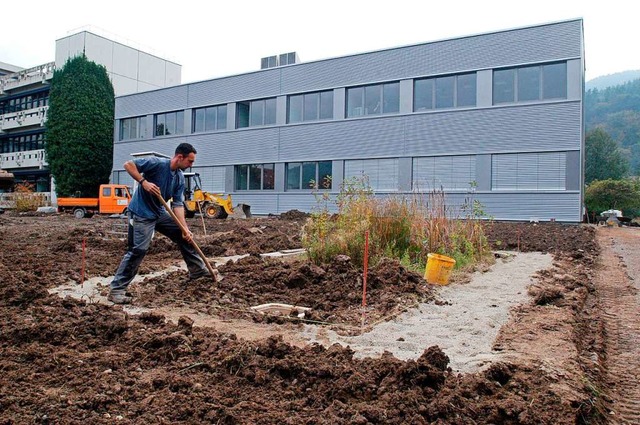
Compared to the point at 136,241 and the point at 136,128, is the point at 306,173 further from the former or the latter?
the point at 136,241

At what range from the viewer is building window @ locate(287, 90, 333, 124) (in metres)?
26.5

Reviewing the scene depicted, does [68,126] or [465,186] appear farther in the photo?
[68,126]

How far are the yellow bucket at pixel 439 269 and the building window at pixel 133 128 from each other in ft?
103

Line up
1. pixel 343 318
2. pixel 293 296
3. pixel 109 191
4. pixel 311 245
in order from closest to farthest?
pixel 343 318, pixel 293 296, pixel 311 245, pixel 109 191

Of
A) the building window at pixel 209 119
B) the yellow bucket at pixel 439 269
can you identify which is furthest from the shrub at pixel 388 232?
the building window at pixel 209 119

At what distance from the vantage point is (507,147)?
69.8 feet

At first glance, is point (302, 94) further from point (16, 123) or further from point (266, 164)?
point (16, 123)

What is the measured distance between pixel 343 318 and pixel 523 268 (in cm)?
492

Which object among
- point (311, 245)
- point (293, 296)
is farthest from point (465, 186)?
point (293, 296)

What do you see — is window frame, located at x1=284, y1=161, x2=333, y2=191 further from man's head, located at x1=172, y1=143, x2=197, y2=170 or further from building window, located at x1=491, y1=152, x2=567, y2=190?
man's head, located at x1=172, y1=143, x2=197, y2=170

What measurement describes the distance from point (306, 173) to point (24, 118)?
3295 centimetres

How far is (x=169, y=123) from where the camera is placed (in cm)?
3300

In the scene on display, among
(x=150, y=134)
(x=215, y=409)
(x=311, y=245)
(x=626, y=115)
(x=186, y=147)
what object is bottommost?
(x=215, y=409)

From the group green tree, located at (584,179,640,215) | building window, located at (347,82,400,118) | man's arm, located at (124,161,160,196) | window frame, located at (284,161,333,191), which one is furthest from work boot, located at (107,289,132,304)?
green tree, located at (584,179,640,215)
